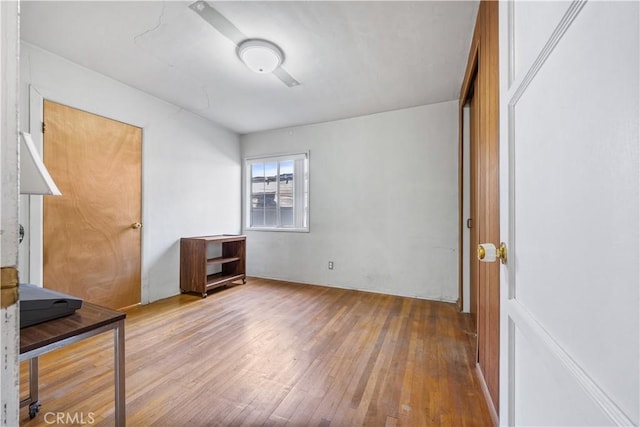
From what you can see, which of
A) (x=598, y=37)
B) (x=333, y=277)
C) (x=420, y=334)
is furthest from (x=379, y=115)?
(x=598, y=37)

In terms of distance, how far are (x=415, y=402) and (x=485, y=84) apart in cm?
188

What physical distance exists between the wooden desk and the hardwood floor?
46 cm

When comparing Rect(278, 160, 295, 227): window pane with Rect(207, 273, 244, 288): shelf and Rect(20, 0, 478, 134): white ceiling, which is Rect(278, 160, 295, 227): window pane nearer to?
Rect(207, 273, 244, 288): shelf

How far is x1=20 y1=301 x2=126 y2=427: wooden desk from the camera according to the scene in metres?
0.85

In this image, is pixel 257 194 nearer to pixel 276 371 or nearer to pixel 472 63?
pixel 276 371

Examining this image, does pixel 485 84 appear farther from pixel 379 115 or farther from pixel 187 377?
pixel 187 377

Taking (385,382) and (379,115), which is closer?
(385,382)

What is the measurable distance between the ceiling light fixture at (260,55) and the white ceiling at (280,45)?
6 centimetres

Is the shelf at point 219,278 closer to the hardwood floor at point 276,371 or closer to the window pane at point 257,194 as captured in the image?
the hardwood floor at point 276,371

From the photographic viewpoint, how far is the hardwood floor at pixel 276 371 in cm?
140

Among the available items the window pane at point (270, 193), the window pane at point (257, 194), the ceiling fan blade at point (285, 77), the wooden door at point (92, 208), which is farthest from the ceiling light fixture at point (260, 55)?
the window pane at point (257, 194)

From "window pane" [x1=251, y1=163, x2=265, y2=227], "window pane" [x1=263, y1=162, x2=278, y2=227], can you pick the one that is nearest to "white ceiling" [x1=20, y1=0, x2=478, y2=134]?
"window pane" [x1=263, y1=162, x2=278, y2=227]

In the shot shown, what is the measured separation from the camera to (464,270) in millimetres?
2908

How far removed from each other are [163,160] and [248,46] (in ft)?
6.25
